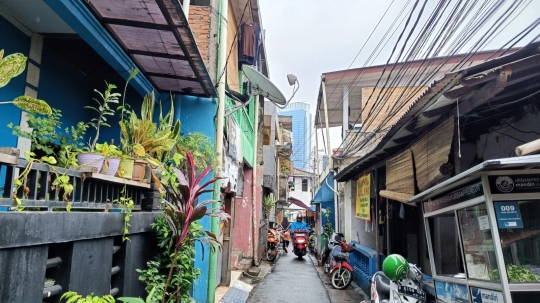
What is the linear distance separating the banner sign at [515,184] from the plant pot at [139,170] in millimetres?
2936

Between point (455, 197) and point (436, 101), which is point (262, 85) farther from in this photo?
point (455, 197)

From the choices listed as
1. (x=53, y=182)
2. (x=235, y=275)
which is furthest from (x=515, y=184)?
(x=235, y=275)

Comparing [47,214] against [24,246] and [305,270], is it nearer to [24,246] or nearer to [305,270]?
[24,246]

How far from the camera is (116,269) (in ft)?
10.7

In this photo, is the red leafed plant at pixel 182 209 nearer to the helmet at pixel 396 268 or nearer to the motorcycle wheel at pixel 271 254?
the helmet at pixel 396 268

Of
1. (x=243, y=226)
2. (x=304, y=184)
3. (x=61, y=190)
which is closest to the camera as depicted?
(x=61, y=190)

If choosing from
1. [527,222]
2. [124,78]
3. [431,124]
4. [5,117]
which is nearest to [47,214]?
[5,117]

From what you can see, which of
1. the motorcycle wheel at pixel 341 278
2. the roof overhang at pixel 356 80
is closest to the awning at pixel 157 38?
the motorcycle wheel at pixel 341 278

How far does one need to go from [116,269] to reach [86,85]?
3.48 m

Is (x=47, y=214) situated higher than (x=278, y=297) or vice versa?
(x=47, y=214)

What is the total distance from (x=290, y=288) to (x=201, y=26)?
6.12 metres

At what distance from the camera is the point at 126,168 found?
3496mm

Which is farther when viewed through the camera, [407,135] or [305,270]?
[305,270]

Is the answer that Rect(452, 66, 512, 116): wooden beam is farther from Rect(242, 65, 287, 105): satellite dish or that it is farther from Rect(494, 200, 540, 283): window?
Rect(242, 65, 287, 105): satellite dish
